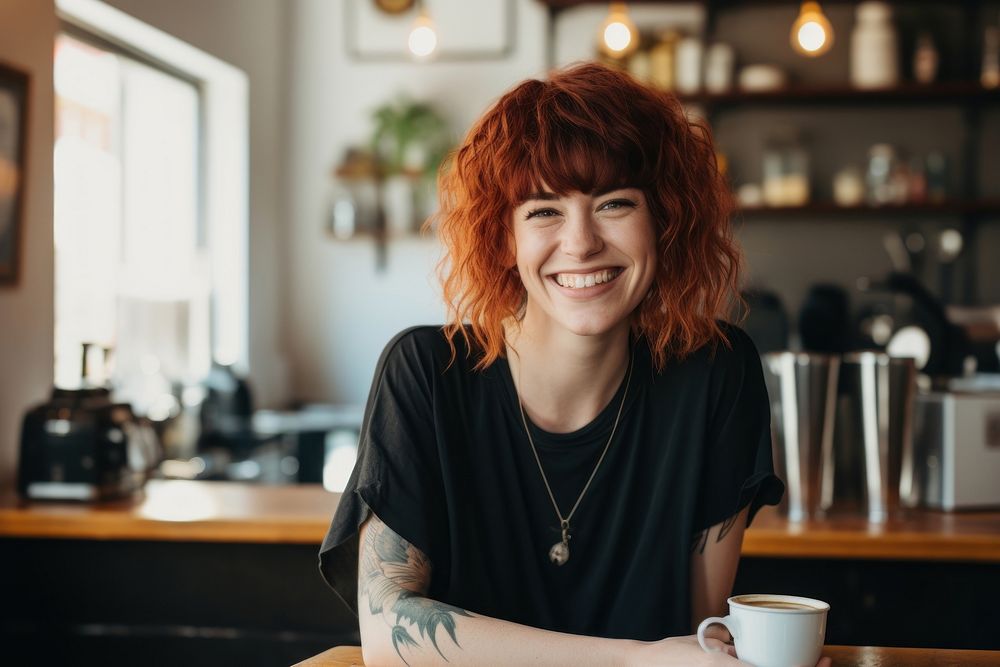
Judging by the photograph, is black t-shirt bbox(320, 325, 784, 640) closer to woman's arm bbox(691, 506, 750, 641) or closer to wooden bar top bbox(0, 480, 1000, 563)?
woman's arm bbox(691, 506, 750, 641)

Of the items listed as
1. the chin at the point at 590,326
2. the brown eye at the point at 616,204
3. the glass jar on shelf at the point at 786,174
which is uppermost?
the glass jar on shelf at the point at 786,174

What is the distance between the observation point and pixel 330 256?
5.32 metres

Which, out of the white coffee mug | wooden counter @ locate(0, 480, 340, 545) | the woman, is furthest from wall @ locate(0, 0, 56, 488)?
the white coffee mug

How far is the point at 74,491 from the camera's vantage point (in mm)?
2367

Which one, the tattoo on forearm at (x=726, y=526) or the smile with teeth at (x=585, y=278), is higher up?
the smile with teeth at (x=585, y=278)

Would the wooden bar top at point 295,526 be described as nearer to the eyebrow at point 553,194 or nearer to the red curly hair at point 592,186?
the red curly hair at point 592,186

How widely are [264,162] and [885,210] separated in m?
2.73

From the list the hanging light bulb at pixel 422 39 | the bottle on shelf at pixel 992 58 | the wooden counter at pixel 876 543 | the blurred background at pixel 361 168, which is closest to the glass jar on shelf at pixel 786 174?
the blurred background at pixel 361 168

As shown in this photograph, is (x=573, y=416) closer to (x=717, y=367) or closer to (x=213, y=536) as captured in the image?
(x=717, y=367)

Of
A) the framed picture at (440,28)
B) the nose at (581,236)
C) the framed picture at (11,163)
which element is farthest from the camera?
the framed picture at (440,28)

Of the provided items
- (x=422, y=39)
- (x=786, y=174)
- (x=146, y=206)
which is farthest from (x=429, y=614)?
(x=786, y=174)

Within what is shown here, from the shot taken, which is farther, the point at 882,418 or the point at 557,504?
the point at 882,418

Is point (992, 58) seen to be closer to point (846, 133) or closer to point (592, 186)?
point (846, 133)

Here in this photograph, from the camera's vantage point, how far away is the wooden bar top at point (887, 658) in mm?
1307
